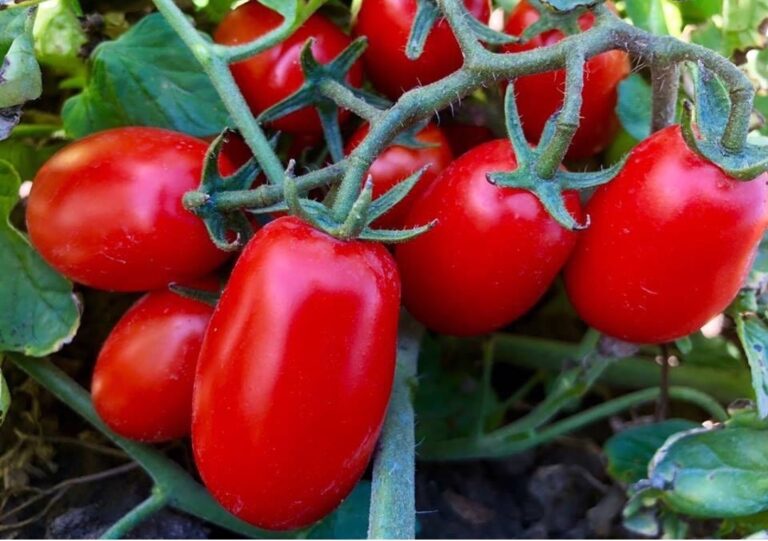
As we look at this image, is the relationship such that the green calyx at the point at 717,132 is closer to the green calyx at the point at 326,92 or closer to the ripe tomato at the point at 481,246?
the ripe tomato at the point at 481,246

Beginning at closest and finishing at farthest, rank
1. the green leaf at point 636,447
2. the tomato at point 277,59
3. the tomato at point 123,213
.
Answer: the tomato at point 123,213, the tomato at point 277,59, the green leaf at point 636,447

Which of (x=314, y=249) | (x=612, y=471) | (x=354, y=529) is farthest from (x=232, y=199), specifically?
(x=612, y=471)

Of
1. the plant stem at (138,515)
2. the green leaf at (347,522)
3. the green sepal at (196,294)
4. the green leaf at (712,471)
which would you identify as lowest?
the green leaf at (347,522)

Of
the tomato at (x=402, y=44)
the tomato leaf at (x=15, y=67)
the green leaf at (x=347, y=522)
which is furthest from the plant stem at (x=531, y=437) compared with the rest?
the tomato leaf at (x=15, y=67)

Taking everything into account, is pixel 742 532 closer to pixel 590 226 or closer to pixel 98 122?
pixel 590 226

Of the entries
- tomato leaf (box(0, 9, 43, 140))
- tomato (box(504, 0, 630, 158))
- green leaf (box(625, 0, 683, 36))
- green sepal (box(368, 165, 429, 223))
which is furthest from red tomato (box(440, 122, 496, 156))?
tomato leaf (box(0, 9, 43, 140))

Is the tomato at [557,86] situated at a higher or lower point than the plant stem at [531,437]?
higher

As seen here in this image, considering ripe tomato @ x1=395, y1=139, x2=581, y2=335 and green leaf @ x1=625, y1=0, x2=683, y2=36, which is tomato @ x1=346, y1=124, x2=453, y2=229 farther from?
green leaf @ x1=625, y1=0, x2=683, y2=36
